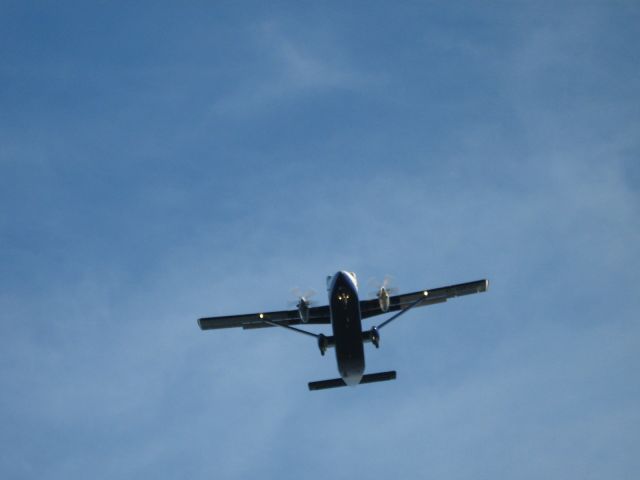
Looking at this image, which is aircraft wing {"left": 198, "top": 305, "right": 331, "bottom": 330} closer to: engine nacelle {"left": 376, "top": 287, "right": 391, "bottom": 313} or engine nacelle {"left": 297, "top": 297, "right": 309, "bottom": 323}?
engine nacelle {"left": 297, "top": 297, "right": 309, "bottom": 323}

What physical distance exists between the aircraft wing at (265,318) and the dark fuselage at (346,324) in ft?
20.4

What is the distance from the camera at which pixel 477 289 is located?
51.1m

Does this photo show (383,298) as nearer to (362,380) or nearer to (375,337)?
(375,337)

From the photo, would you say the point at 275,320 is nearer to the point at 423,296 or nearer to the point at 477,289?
the point at 423,296

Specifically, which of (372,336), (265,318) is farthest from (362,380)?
(265,318)

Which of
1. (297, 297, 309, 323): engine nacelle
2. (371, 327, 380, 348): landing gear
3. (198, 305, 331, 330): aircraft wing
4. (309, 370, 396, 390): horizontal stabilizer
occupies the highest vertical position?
(198, 305, 331, 330): aircraft wing

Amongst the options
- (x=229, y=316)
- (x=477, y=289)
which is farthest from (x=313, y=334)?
(x=477, y=289)

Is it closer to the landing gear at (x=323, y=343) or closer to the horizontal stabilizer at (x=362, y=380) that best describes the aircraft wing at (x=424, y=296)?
the landing gear at (x=323, y=343)

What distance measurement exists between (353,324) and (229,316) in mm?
11369

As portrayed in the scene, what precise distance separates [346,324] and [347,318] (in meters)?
0.46

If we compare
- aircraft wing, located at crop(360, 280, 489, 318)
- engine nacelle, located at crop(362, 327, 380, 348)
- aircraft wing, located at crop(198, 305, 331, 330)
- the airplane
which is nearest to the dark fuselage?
the airplane

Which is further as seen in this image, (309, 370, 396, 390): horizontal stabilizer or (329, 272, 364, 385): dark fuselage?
(309, 370, 396, 390): horizontal stabilizer

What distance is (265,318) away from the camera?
169 ft

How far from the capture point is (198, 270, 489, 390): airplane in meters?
Answer: 43.5
